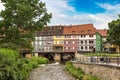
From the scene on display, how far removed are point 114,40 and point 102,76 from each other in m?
27.8

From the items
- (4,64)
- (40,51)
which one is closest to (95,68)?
(4,64)

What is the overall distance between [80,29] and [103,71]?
2507 inches

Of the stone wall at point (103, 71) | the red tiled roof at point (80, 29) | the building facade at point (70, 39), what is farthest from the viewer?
the building facade at point (70, 39)

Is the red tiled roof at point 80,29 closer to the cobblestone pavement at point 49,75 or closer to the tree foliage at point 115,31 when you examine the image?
the tree foliage at point 115,31

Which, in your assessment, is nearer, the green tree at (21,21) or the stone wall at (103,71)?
the stone wall at (103,71)

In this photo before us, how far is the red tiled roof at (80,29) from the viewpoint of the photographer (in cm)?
8950

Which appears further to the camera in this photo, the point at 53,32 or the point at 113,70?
the point at 53,32

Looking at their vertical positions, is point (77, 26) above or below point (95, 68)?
above

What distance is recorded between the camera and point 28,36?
133ft

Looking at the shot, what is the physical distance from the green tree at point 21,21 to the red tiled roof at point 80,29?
49.7 m

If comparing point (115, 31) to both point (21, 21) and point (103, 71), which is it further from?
point (103, 71)

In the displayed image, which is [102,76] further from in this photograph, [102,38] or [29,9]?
[102,38]

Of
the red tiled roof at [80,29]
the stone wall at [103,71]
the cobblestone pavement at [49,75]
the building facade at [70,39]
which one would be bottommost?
the cobblestone pavement at [49,75]

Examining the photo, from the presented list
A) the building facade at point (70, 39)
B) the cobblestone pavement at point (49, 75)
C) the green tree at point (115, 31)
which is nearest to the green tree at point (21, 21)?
the cobblestone pavement at point (49, 75)
